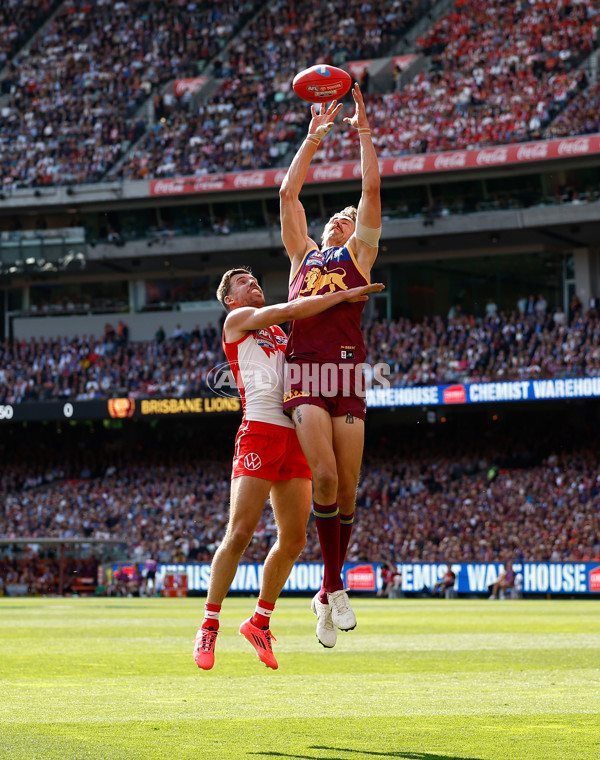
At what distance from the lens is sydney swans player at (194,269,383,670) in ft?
26.3

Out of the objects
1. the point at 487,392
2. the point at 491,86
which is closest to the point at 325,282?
the point at 487,392

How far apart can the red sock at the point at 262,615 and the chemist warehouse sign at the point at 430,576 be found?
2545 cm

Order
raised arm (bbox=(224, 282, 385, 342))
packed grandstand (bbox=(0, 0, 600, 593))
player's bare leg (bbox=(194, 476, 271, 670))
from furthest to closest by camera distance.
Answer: packed grandstand (bbox=(0, 0, 600, 593))
player's bare leg (bbox=(194, 476, 271, 670))
raised arm (bbox=(224, 282, 385, 342))

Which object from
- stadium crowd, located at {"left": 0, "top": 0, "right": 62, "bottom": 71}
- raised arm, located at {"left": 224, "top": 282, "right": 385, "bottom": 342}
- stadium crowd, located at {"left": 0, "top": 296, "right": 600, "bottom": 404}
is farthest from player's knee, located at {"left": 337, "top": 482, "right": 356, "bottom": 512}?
stadium crowd, located at {"left": 0, "top": 0, "right": 62, "bottom": 71}

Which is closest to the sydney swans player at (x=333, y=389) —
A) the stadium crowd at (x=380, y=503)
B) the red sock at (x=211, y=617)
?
the red sock at (x=211, y=617)

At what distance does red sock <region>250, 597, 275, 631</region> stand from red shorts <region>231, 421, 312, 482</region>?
Answer: 0.95 meters

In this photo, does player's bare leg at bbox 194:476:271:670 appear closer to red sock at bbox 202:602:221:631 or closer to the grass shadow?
red sock at bbox 202:602:221:631

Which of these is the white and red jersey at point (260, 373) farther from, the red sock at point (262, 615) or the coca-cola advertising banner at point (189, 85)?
the coca-cola advertising banner at point (189, 85)

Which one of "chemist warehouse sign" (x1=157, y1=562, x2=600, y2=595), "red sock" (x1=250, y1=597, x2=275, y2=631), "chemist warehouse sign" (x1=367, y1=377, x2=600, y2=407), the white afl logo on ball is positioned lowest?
"chemist warehouse sign" (x1=157, y1=562, x2=600, y2=595)

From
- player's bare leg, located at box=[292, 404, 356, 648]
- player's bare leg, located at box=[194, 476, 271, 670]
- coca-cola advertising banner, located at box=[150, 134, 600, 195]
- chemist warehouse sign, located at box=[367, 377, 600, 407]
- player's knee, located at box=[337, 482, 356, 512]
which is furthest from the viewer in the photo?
coca-cola advertising banner, located at box=[150, 134, 600, 195]

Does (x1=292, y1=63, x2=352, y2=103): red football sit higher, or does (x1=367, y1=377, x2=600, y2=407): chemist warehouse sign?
(x1=367, y1=377, x2=600, y2=407): chemist warehouse sign

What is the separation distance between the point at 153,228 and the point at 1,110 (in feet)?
33.6

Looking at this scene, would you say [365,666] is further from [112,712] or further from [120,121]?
[120,121]

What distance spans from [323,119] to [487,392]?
3031 cm
